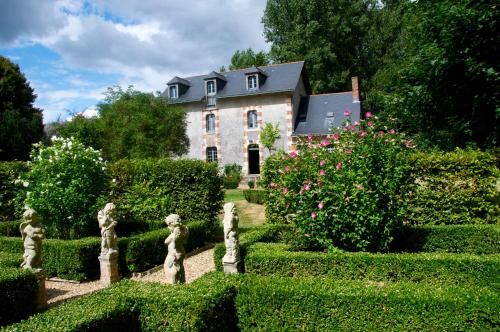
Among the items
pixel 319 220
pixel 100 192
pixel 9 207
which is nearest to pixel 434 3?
pixel 319 220

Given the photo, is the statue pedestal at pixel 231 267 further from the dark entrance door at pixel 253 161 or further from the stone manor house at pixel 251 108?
the dark entrance door at pixel 253 161

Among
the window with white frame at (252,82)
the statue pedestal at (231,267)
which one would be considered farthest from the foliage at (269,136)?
the statue pedestal at (231,267)

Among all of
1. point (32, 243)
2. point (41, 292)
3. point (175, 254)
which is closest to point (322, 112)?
point (175, 254)

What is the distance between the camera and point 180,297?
169 inches

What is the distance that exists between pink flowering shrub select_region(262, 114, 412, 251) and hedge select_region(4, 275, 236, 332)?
2.65m

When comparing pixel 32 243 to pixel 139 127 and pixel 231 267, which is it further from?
pixel 139 127

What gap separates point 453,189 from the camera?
330 inches

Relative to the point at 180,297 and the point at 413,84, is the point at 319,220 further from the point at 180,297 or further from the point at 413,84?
the point at 413,84

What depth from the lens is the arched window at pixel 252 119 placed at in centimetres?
2530

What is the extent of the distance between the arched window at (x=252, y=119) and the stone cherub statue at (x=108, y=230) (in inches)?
743

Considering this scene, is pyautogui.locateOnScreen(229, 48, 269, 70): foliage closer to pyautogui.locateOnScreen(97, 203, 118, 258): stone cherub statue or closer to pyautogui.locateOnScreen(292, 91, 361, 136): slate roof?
pyautogui.locateOnScreen(292, 91, 361, 136): slate roof

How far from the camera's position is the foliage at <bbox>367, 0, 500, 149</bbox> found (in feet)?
31.5

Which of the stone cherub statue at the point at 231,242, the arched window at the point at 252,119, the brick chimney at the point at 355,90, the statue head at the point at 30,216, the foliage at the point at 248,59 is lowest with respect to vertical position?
the stone cherub statue at the point at 231,242

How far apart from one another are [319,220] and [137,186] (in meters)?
6.44
